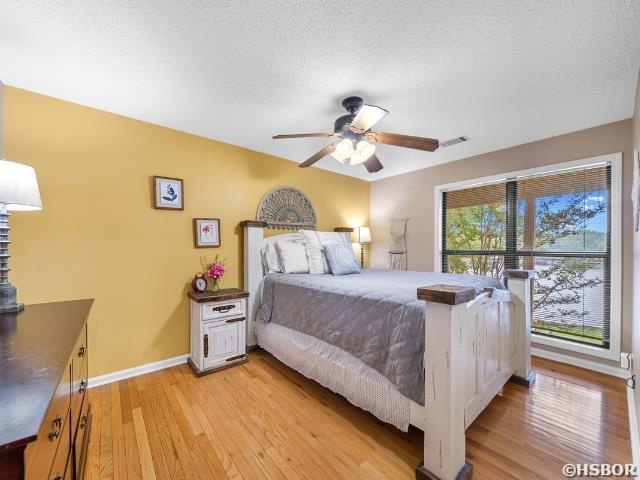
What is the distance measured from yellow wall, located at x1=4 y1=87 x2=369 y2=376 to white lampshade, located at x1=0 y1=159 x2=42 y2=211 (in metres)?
0.88

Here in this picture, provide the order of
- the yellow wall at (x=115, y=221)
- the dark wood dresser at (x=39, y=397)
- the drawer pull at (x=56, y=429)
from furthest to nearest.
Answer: the yellow wall at (x=115, y=221), the drawer pull at (x=56, y=429), the dark wood dresser at (x=39, y=397)

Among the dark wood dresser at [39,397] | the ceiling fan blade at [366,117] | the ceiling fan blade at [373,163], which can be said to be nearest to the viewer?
the dark wood dresser at [39,397]

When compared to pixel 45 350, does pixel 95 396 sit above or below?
below

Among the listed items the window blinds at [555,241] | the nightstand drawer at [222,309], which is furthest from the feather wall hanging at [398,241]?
the nightstand drawer at [222,309]

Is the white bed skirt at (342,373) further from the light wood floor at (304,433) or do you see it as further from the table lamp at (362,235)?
the table lamp at (362,235)

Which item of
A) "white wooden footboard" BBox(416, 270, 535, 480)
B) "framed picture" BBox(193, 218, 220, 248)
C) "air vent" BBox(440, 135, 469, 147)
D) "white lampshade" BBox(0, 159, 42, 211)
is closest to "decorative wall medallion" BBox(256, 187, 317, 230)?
"framed picture" BBox(193, 218, 220, 248)

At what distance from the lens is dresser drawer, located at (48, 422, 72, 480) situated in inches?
31.1

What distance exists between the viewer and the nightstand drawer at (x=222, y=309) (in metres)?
2.51

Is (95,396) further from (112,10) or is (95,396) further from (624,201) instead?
(624,201)

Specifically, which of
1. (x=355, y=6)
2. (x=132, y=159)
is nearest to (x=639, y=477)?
(x=355, y=6)

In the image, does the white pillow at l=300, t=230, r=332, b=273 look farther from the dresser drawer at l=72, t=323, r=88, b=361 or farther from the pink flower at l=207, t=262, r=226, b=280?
the dresser drawer at l=72, t=323, r=88, b=361

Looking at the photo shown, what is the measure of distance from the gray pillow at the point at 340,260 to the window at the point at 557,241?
165 centimetres

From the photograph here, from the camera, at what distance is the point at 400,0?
1290 mm

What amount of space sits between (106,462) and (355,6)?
2.71 meters
